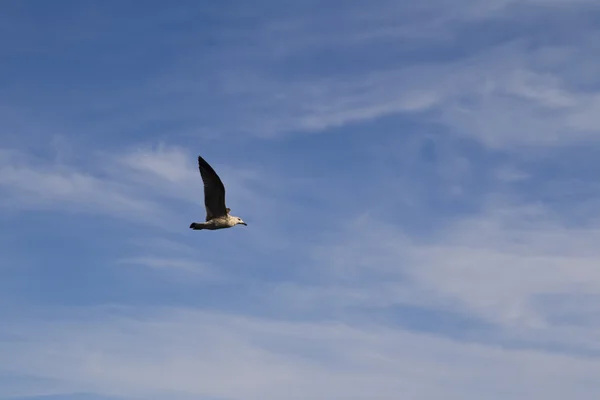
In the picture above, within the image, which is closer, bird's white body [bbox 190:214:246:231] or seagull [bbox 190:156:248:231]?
seagull [bbox 190:156:248:231]

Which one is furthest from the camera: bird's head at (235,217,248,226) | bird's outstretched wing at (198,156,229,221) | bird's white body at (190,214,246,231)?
bird's head at (235,217,248,226)

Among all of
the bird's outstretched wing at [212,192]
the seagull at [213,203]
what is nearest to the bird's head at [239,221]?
the seagull at [213,203]

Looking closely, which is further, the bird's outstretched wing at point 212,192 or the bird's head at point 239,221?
the bird's head at point 239,221

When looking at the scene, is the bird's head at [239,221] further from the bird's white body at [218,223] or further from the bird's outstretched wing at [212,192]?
the bird's outstretched wing at [212,192]

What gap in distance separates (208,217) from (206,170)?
5.58 metres

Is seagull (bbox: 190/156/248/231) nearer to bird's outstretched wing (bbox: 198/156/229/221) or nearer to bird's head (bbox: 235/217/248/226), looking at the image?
bird's outstretched wing (bbox: 198/156/229/221)

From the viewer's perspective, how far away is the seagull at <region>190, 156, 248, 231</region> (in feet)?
281

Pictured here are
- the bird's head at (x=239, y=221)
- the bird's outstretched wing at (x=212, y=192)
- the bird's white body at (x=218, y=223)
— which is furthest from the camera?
the bird's head at (x=239, y=221)

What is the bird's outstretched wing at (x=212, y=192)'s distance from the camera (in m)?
85.6

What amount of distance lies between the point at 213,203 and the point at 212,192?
4.57 ft

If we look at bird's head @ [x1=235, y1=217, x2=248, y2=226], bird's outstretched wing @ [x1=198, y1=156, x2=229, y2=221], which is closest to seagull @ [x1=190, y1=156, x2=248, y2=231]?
bird's outstretched wing @ [x1=198, y1=156, x2=229, y2=221]

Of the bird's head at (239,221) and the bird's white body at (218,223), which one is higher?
the bird's head at (239,221)

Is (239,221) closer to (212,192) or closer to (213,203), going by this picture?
(213,203)

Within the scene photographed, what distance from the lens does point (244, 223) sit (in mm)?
93875
